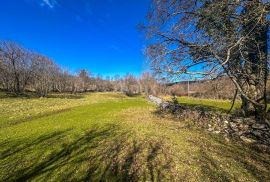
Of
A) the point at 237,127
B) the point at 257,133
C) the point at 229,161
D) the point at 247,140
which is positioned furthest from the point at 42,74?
the point at 229,161

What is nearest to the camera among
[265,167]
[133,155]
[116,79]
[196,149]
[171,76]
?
[171,76]

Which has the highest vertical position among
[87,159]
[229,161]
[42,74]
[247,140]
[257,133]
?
[42,74]

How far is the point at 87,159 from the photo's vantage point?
768 centimetres

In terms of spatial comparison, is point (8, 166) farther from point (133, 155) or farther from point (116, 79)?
point (116, 79)

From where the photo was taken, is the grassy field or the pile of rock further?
the pile of rock

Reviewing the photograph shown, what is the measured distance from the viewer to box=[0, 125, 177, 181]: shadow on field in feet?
20.8

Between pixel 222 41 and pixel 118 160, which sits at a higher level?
pixel 222 41

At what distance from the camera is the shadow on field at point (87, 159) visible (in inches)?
250

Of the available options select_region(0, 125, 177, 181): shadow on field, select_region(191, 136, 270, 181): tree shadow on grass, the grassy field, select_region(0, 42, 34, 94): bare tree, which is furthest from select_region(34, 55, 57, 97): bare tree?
select_region(191, 136, 270, 181): tree shadow on grass

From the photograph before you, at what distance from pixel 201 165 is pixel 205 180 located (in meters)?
1.02

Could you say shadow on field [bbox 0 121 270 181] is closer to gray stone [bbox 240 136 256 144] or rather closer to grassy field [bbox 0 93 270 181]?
grassy field [bbox 0 93 270 181]

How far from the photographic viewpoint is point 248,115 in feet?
40.2

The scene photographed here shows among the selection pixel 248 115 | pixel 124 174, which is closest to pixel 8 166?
pixel 124 174

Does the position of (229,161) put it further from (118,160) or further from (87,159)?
(87,159)
